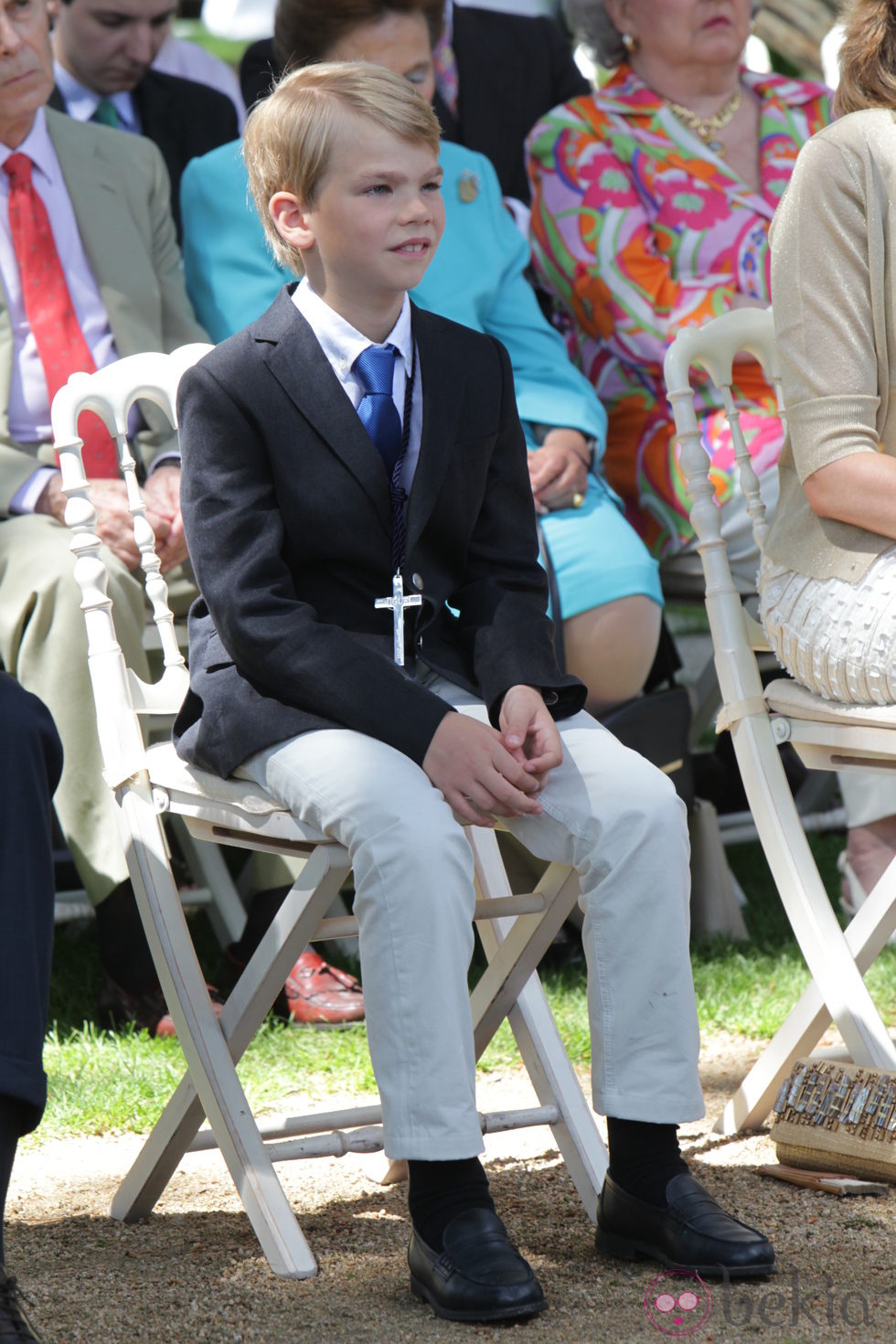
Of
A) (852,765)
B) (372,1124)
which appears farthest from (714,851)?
(372,1124)

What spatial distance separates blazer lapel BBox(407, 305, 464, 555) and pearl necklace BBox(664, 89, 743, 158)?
206cm

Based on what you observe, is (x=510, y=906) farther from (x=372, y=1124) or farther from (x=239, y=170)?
(x=239, y=170)

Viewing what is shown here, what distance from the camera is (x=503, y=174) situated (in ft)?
15.4

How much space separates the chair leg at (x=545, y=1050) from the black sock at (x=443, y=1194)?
35 cm

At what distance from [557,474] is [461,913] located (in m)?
1.87

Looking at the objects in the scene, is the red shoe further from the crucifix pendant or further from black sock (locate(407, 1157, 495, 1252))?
black sock (locate(407, 1157, 495, 1252))

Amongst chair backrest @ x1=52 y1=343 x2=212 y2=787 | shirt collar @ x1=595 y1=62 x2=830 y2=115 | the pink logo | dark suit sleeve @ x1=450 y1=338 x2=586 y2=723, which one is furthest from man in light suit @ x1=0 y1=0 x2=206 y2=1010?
the pink logo

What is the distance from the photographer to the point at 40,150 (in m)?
3.87

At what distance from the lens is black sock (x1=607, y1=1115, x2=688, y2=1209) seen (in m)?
2.24

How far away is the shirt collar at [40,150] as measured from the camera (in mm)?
3842

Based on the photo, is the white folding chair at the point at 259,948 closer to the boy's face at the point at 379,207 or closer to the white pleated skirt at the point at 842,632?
the boy's face at the point at 379,207

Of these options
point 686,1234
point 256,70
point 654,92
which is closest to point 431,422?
point 686,1234

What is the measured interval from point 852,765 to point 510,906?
70 centimetres

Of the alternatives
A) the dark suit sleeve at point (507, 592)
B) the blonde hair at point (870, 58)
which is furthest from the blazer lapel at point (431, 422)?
the blonde hair at point (870, 58)
